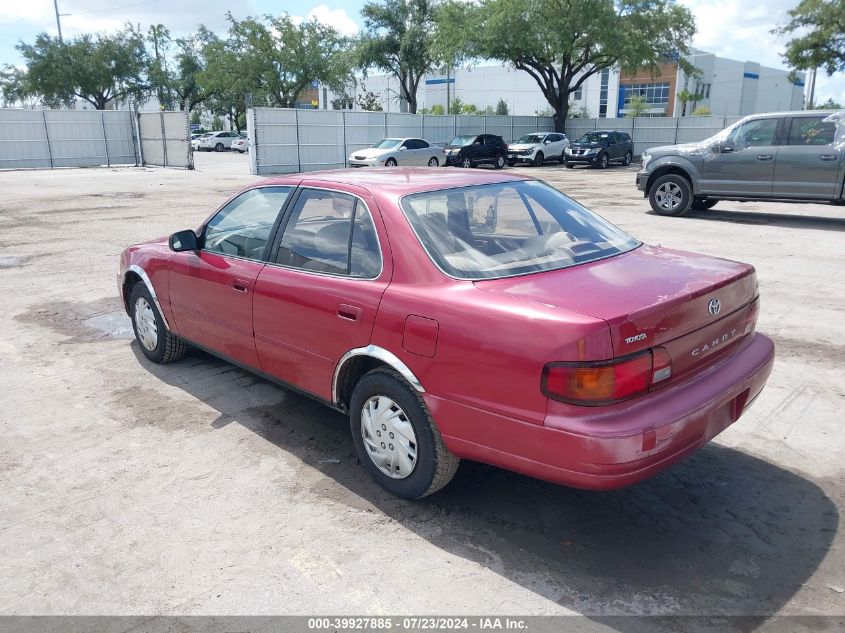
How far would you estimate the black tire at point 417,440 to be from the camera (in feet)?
10.6

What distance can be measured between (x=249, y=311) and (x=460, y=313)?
1693 millimetres

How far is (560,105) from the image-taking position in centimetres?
4025

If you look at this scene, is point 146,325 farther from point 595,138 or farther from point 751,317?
point 595,138

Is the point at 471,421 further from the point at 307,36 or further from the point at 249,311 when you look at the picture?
the point at 307,36

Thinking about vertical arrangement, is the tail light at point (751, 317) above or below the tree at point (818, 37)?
below

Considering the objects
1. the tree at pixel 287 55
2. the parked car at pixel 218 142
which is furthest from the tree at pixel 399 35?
the parked car at pixel 218 142

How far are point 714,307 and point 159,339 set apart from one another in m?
4.05

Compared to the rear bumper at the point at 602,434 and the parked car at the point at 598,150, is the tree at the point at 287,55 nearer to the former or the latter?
the parked car at the point at 598,150

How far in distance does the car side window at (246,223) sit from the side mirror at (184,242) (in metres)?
0.08

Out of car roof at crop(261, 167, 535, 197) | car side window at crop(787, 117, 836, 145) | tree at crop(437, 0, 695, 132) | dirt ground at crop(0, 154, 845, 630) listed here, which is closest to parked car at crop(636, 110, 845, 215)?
car side window at crop(787, 117, 836, 145)

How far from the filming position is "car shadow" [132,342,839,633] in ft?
9.21

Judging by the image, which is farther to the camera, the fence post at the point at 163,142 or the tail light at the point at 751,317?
the fence post at the point at 163,142

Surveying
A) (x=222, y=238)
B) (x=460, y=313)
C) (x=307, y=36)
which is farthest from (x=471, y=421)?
(x=307, y=36)

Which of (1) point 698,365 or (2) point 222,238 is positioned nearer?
(1) point 698,365
